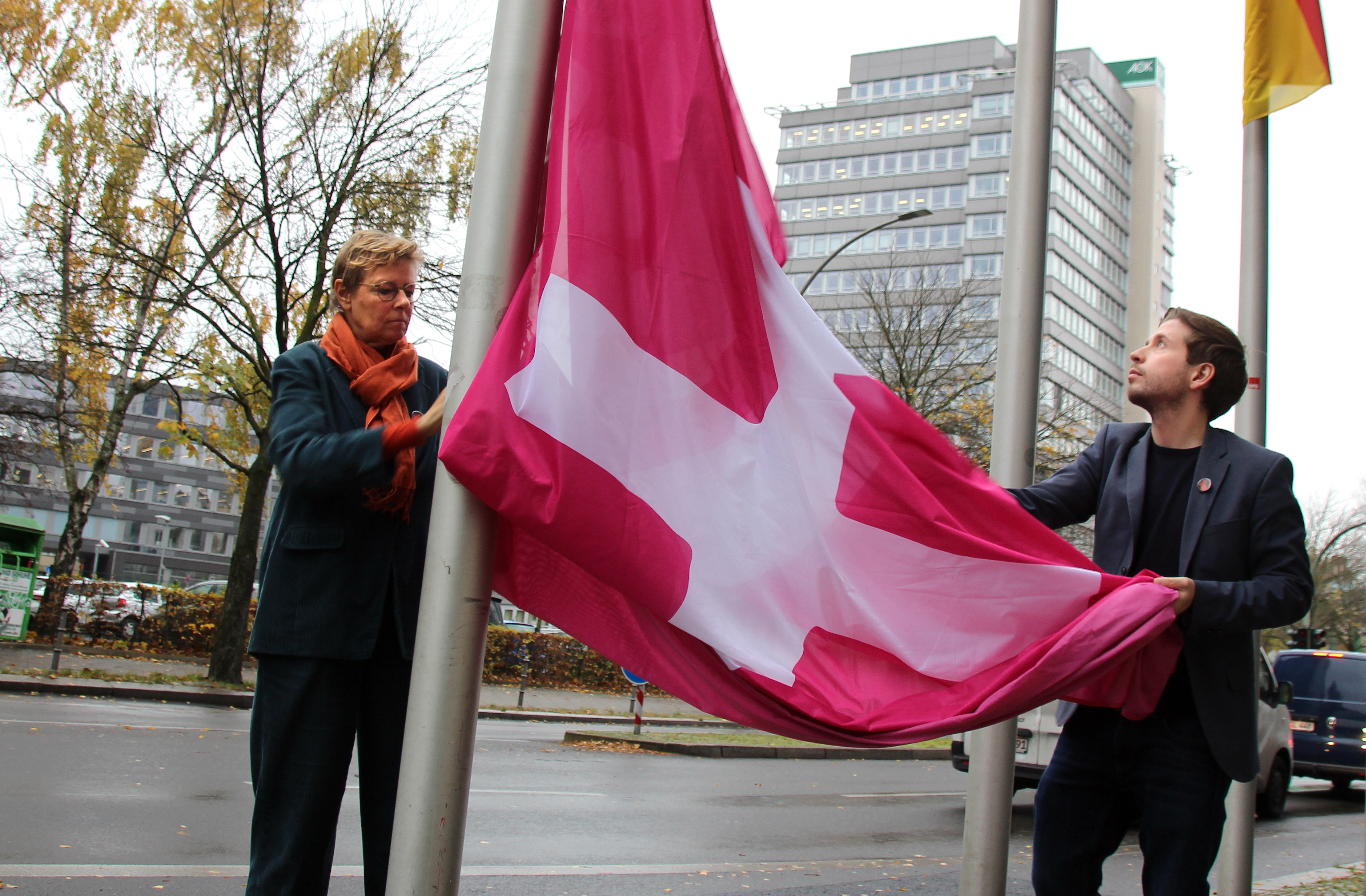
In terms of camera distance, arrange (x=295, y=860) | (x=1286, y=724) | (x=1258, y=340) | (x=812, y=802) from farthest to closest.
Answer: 1. (x=1286, y=724)
2. (x=812, y=802)
3. (x=1258, y=340)
4. (x=295, y=860)

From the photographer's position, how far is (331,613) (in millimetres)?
2576

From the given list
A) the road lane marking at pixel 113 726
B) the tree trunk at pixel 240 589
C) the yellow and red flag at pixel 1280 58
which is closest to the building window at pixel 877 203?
the tree trunk at pixel 240 589

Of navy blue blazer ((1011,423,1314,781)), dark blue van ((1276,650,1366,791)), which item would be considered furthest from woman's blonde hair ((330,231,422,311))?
dark blue van ((1276,650,1366,791))

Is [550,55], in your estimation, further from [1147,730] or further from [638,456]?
[1147,730]

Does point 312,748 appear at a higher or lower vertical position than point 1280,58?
lower

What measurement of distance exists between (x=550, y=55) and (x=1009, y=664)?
5.59ft

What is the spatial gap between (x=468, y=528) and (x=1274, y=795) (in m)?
14.5

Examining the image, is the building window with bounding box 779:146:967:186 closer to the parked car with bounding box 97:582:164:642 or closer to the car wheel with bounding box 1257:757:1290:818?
the parked car with bounding box 97:582:164:642

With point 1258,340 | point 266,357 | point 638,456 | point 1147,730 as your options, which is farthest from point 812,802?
point 266,357

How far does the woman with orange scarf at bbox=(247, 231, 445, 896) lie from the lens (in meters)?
2.55

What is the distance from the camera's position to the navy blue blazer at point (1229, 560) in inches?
113

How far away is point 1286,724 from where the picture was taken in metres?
14.3

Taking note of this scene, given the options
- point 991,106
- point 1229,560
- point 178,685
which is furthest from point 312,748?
point 991,106

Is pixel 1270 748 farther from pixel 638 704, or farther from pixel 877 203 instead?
pixel 877 203
